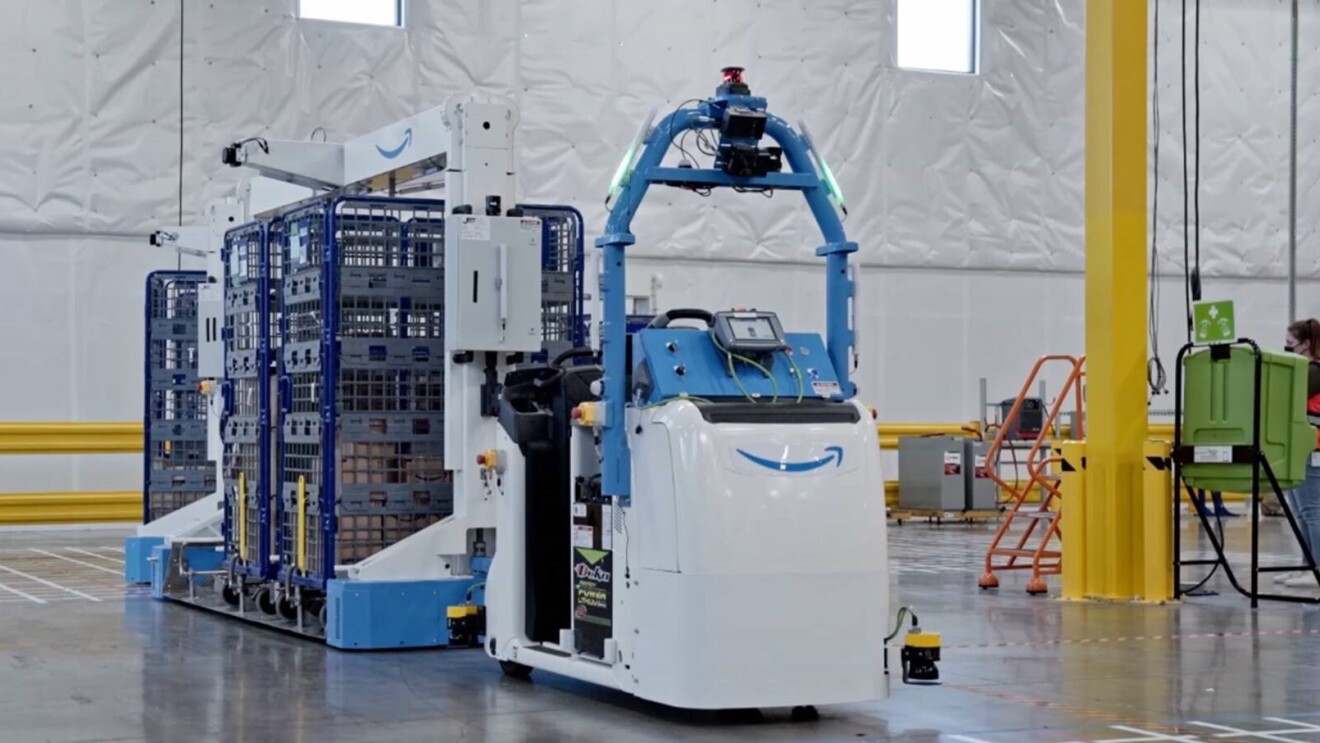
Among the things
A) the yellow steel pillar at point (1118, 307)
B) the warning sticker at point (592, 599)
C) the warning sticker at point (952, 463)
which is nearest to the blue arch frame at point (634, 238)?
the warning sticker at point (592, 599)

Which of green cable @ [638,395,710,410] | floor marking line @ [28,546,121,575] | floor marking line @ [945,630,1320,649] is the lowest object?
floor marking line @ [28,546,121,575]

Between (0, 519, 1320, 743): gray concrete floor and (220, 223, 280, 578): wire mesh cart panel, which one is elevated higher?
(220, 223, 280, 578): wire mesh cart panel

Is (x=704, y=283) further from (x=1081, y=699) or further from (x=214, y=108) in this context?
(x=1081, y=699)

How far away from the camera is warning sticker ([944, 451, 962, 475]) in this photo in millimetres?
20703

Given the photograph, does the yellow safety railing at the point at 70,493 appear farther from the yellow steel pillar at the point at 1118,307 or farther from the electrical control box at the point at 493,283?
the yellow steel pillar at the point at 1118,307

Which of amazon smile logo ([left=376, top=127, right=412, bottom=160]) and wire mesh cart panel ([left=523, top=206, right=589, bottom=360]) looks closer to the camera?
wire mesh cart panel ([left=523, top=206, right=589, bottom=360])

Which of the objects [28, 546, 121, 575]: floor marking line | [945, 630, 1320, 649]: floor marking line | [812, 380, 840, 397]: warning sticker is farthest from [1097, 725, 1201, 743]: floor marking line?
[28, 546, 121, 575]: floor marking line

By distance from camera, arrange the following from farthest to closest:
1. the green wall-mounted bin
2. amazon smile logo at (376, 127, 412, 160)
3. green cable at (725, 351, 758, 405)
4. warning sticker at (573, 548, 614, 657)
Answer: the green wall-mounted bin → amazon smile logo at (376, 127, 412, 160) → warning sticker at (573, 548, 614, 657) → green cable at (725, 351, 758, 405)

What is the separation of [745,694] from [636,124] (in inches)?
581

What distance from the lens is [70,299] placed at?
731 inches

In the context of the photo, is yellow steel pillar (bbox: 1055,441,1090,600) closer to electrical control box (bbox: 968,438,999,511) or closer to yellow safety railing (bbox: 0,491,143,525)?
electrical control box (bbox: 968,438,999,511)

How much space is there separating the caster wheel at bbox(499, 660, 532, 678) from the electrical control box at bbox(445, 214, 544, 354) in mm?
1701

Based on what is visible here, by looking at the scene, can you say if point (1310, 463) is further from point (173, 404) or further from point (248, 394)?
point (173, 404)

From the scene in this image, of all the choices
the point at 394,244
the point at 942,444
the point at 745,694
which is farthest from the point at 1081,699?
the point at 942,444
